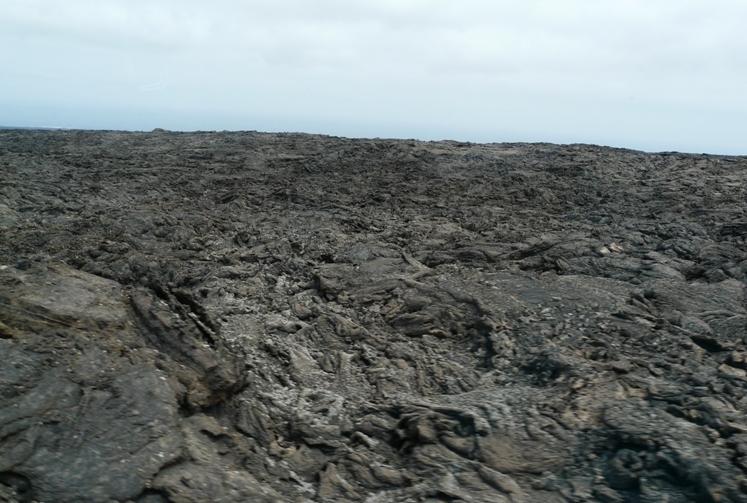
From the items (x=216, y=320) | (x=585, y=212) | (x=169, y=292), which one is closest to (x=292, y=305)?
(x=216, y=320)

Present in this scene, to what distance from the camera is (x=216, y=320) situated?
284 inches

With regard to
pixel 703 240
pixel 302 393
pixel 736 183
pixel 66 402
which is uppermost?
pixel 736 183

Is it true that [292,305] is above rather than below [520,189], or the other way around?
below

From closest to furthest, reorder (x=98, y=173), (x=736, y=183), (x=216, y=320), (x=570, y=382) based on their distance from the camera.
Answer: (x=570, y=382) < (x=216, y=320) < (x=736, y=183) < (x=98, y=173)

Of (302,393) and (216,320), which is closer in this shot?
(302,393)

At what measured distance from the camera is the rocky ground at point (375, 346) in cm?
468

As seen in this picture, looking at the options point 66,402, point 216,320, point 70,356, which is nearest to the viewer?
point 66,402

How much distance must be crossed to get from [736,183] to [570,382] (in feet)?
32.7

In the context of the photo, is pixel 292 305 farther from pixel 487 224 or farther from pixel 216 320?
pixel 487 224

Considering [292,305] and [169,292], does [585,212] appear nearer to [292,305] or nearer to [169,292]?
[292,305]

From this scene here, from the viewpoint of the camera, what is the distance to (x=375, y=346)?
24.1 feet

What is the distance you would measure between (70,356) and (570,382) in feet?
15.6

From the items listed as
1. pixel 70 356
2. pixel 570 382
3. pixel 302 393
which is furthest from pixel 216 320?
pixel 570 382

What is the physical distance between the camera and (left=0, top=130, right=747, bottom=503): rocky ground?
4.68m
